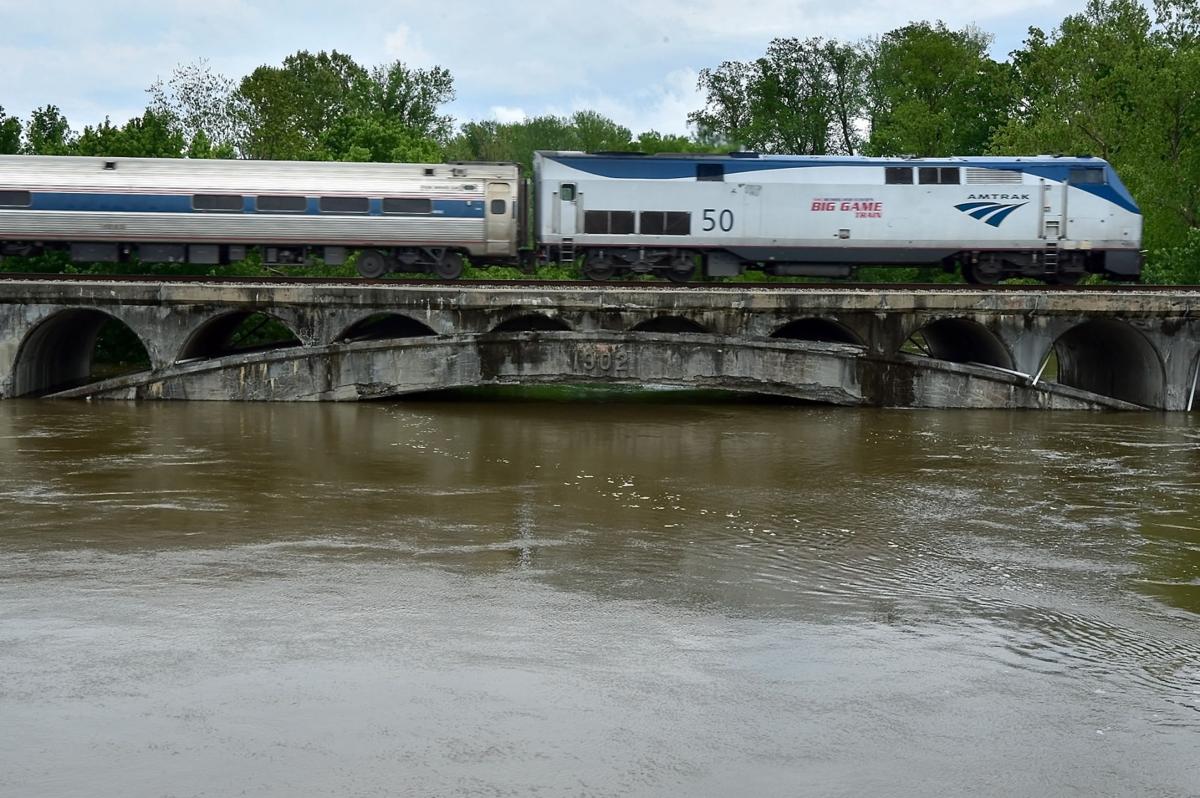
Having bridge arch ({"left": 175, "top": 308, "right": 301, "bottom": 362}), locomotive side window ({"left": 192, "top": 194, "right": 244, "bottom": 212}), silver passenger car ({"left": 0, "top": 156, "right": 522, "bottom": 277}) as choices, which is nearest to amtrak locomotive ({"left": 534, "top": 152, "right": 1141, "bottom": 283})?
silver passenger car ({"left": 0, "top": 156, "right": 522, "bottom": 277})

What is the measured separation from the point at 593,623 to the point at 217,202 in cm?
2516

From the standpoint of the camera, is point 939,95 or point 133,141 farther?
point 939,95

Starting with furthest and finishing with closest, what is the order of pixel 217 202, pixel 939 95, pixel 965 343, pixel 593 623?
pixel 939 95 < pixel 965 343 < pixel 217 202 < pixel 593 623

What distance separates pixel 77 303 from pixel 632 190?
590 inches

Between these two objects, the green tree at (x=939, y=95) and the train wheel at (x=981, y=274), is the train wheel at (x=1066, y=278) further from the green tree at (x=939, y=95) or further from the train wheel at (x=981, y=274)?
the green tree at (x=939, y=95)

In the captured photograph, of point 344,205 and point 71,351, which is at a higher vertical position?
point 344,205

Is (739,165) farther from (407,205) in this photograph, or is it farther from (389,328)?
(389,328)

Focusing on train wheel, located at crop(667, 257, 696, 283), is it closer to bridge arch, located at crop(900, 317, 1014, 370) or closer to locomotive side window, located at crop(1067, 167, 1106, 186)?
bridge arch, located at crop(900, 317, 1014, 370)

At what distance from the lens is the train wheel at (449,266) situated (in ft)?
119

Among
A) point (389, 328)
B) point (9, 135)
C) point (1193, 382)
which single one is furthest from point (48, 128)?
point (1193, 382)

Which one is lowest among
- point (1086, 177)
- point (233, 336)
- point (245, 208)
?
point (233, 336)

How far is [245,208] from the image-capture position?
1362 inches

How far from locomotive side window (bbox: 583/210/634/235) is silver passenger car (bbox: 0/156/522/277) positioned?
7.79 feet

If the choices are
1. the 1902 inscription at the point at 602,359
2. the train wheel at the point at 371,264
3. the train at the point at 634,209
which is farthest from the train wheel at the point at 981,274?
the train wheel at the point at 371,264
